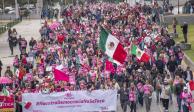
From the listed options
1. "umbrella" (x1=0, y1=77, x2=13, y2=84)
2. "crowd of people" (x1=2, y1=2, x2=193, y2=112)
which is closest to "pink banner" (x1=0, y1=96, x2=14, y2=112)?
"crowd of people" (x1=2, y1=2, x2=193, y2=112)

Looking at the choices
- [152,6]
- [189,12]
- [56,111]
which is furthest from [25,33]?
[56,111]

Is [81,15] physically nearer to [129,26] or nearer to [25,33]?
[25,33]

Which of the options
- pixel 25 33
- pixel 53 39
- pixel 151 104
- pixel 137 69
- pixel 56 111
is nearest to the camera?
pixel 56 111

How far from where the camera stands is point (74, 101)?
76.3 ft

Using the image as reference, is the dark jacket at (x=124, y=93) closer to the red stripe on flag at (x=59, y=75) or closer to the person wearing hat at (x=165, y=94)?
the person wearing hat at (x=165, y=94)

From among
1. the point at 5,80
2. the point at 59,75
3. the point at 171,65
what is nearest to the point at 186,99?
the point at 59,75

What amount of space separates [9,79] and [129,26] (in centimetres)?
1740

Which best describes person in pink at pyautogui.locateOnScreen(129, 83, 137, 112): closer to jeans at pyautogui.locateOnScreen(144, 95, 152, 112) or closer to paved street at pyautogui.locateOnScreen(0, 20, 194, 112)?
jeans at pyautogui.locateOnScreen(144, 95, 152, 112)

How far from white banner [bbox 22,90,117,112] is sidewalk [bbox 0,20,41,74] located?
1243cm

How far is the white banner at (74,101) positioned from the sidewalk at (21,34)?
12.4 m

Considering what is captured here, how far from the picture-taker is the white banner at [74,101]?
2311 cm

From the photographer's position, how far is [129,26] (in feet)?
138

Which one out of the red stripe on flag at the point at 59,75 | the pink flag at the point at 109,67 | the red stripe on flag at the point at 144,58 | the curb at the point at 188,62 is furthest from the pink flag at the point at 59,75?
the curb at the point at 188,62

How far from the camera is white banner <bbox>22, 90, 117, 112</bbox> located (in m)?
23.1
